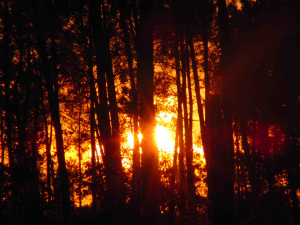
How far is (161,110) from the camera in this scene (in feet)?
60.9

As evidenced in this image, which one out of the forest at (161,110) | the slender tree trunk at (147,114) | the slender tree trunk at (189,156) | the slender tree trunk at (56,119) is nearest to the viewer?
the slender tree trunk at (147,114)

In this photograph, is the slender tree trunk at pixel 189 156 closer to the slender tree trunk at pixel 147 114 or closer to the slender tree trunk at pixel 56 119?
the slender tree trunk at pixel 147 114

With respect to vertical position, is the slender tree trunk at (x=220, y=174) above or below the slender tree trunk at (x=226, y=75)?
below

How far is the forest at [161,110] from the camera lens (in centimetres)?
1046

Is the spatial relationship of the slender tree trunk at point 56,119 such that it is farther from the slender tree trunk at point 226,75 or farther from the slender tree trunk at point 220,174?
the slender tree trunk at point 226,75

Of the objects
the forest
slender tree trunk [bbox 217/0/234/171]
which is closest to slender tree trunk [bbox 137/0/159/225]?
the forest

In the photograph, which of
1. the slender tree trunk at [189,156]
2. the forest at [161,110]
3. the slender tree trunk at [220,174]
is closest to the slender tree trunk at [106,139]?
the forest at [161,110]

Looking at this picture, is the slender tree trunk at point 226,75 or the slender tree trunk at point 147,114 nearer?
the slender tree trunk at point 147,114

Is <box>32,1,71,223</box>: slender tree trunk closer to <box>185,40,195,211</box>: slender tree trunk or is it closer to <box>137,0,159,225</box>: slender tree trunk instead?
<box>137,0,159,225</box>: slender tree trunk

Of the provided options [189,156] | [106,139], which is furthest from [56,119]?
[189,156]

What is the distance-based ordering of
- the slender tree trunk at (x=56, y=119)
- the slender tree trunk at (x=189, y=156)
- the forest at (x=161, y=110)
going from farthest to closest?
the slender tree trunk at (x=189, y=156)
the slender tree trunk at (x=56, y=119)
the forest at (x=161, y=110)

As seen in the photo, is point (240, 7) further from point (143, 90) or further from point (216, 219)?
point (216, 219)

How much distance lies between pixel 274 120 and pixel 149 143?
7975 millimetres

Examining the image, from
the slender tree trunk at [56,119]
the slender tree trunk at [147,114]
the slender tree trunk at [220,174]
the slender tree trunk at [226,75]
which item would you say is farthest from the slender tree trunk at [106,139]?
the slender tree trunk at [226,75]
